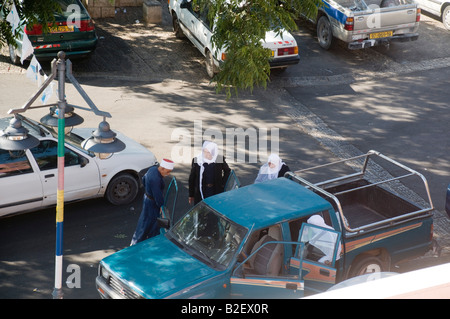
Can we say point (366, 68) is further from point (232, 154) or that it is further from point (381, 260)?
point (381, 260)

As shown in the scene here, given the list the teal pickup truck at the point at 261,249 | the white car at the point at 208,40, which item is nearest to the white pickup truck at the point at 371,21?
the white car at the point at 208,40

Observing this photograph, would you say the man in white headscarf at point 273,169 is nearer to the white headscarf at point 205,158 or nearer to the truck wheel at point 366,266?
the white headscarf at point 205,158

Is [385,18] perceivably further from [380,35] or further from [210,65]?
[210,65]

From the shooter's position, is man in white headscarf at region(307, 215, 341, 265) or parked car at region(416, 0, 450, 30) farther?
parked car at region(416, 0, 450, 30)

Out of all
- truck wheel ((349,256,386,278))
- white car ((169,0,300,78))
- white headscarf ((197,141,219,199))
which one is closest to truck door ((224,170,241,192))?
white headscarf ((197,141,219,199))

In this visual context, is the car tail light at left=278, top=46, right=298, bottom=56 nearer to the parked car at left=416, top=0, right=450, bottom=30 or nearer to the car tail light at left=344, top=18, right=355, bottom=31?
the car tail light at left=344, top=18, right=355, bottom=31

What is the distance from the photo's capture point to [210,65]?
53.5 feet

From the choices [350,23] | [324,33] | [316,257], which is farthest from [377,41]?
[316,257]

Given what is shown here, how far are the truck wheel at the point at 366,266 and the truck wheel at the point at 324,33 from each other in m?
10.5

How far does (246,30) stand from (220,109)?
190 inches

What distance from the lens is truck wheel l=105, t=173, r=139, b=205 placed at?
1084cm

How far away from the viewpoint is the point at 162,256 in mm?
7914
